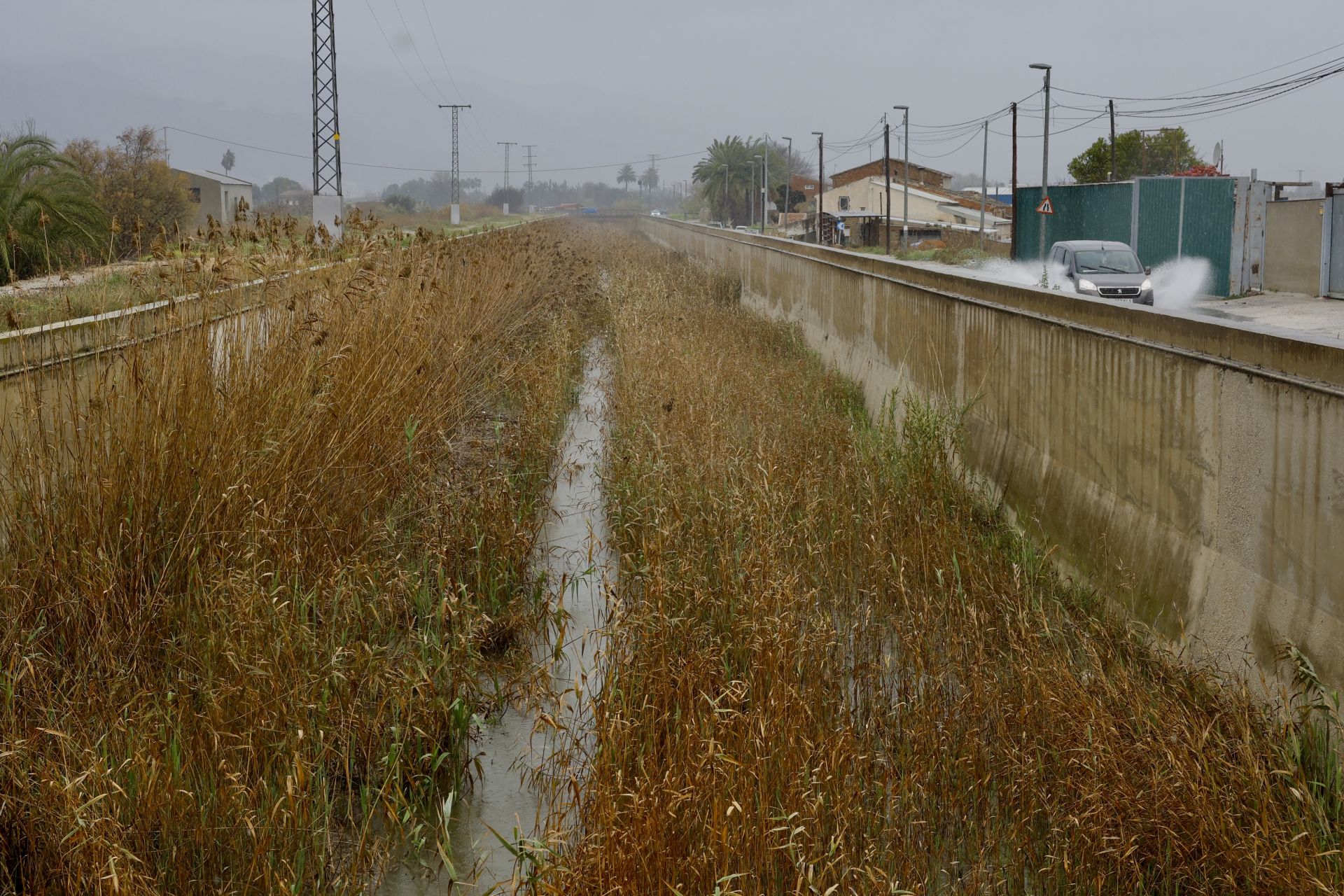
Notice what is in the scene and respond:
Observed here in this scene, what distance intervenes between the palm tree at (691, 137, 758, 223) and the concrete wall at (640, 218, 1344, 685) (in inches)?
4144

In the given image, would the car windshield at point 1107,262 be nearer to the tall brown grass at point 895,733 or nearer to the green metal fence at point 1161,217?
the green metal fence at point 1161,217

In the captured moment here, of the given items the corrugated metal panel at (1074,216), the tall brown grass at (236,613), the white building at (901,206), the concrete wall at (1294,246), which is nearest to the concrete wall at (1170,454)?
the tall brown grass at (236,613)

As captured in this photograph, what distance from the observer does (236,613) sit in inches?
211

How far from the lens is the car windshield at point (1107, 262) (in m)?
24.7

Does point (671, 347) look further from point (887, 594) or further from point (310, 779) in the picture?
point (310, 779)

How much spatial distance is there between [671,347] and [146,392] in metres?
9.39

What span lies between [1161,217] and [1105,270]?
9.28 metres

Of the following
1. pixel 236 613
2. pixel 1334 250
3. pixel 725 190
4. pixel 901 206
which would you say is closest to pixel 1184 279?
pixel 1334 250

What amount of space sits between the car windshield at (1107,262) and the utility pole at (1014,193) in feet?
52.7

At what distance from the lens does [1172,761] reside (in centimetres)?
414

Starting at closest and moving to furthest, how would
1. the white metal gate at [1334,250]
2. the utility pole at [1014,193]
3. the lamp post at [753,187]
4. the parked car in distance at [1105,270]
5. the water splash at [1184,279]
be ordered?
the parked car in distance at [1105,270], the white metal gate at [1334,250], the water splash at [1184,279], the utility pole at [1014,193], the lamp post at [753,187]

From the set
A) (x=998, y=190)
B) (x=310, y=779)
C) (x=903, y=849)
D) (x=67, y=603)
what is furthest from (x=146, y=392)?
(x=998, y=190)

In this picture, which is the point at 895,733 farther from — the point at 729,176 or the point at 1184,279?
the point at 729,176

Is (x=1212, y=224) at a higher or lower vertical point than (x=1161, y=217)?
lower
